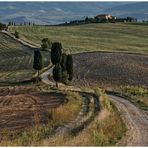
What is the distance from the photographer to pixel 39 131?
79.6 ft

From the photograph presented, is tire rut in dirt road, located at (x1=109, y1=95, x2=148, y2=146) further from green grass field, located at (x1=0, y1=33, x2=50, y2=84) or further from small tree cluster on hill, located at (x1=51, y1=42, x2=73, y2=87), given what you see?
green grass field, located at (x1=0, y1=33, x2=50, y2=84)

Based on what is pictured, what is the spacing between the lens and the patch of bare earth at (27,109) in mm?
29547

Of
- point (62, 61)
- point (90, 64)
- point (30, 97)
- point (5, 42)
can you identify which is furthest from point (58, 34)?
point (30, 97)

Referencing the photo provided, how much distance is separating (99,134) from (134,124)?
5670 mm

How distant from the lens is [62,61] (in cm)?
6359

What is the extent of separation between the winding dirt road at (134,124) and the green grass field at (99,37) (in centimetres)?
6120

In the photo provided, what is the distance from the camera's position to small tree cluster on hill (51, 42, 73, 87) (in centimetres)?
5738

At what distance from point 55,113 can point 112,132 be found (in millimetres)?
6121

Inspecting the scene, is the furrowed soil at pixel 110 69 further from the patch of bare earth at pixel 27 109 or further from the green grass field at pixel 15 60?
the patch of bare earth at pixel 27 109

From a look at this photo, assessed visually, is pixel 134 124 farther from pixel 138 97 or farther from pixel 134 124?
pixel 138 97

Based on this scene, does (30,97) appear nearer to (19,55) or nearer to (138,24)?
(19,55)

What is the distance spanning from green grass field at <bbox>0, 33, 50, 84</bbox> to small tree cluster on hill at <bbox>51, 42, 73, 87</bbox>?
18.0 feet

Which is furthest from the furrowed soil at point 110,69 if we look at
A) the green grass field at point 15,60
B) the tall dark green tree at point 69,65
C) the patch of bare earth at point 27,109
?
the patch of bare earth at point 27,109

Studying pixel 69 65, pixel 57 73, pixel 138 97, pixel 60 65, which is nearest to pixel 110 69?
pixel 69 65
